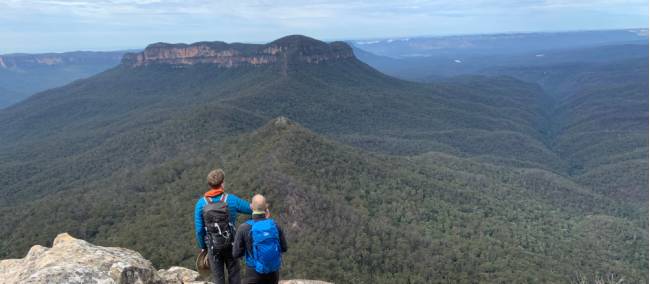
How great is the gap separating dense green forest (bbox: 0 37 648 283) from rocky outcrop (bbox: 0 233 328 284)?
18654 mm

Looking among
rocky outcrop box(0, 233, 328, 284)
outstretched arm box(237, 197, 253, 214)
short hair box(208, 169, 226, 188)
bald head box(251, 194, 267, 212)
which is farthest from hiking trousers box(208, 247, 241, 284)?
rocky outcrop box(0, 233, 328, 284)

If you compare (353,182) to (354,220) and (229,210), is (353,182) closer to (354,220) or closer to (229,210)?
(354,220)

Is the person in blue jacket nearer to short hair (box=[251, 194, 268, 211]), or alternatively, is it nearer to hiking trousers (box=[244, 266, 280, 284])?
hiking trousers (box=[244, 266, 280, 284])

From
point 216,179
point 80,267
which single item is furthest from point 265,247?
point 80,267

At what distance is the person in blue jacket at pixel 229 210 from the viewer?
37.7 feet

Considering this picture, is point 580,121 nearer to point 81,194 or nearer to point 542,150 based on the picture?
point 542,150

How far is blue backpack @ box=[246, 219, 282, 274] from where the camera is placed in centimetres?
1028

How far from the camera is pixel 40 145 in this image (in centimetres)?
11006

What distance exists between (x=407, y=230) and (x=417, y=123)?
9683 centimetres

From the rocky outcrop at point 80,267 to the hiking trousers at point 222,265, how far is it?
269 cm

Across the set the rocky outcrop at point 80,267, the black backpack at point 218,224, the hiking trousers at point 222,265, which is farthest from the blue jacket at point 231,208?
the rocky outcrop at point 80,267

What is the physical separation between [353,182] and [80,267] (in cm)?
4200

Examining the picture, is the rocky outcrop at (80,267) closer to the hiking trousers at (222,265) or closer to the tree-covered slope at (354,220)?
the hiking trousers at (222,265)

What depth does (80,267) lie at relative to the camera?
12.7m
